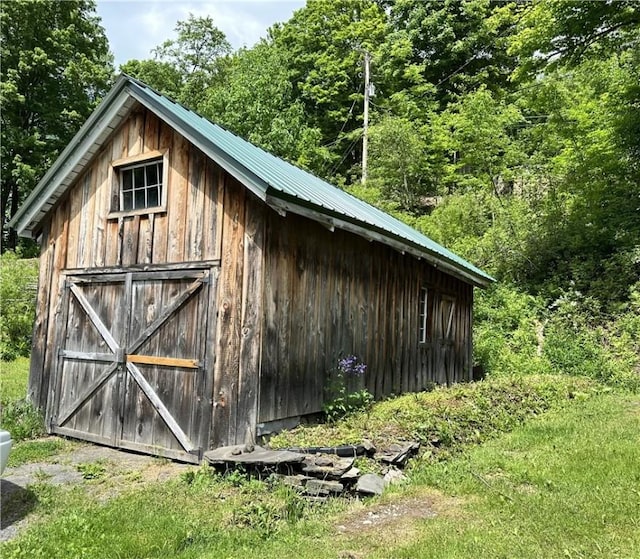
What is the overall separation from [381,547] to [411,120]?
23.0 meters

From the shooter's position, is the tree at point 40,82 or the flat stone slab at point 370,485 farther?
the tree at point 40,82

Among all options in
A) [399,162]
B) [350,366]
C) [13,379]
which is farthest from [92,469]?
[399,162]

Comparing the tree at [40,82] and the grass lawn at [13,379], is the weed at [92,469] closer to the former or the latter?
the grass lawn at [13,379]

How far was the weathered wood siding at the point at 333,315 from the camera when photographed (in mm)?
6466

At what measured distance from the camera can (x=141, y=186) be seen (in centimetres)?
764

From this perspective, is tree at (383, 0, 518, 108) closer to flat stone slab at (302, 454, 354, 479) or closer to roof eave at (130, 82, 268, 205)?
roof eave at (130, 82, 268, 205)

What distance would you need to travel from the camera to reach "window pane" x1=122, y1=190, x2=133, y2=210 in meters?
7.76

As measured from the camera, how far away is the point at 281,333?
6.54 meters

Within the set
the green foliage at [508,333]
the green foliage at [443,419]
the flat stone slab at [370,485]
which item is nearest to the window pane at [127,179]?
the green foliage at [443,419]

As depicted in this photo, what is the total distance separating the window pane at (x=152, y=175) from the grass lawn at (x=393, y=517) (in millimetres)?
4203

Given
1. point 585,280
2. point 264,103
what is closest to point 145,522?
point 585,280

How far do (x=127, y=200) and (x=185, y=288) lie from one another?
1.99 meters

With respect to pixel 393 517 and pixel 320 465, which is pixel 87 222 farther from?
pixel 393 517

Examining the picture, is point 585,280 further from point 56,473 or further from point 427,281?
point 56,473
